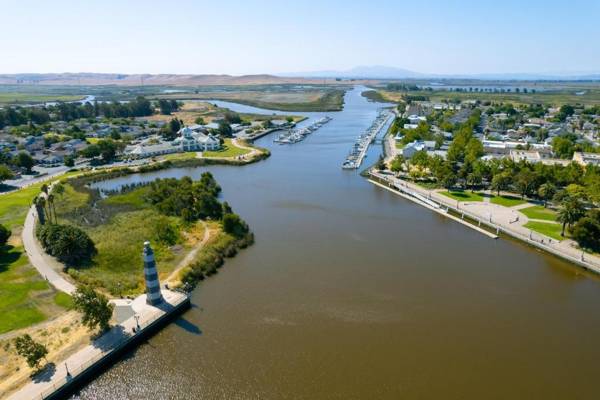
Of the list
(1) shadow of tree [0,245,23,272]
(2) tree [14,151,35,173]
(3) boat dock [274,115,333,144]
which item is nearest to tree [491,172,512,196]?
(3) boat dock [274,115,333,144]

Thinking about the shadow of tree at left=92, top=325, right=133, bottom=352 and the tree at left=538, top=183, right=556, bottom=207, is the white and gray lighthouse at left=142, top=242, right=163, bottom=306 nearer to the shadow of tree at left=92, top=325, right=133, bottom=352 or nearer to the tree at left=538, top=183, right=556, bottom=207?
the shadow of tree at left=92, top=325, right=133, bottom=352

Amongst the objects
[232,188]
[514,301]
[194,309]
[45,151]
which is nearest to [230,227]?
[194,309]

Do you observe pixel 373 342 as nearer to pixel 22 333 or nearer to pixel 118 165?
pixel 22 333

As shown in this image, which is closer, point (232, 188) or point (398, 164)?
point (232, 188)

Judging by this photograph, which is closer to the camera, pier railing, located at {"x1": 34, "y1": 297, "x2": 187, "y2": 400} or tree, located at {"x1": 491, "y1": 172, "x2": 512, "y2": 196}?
pier railing, located at {"x1": 34, "y1": 297, "x2": 187, "y2": 400}

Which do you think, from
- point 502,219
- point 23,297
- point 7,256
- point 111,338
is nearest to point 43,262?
point 7,256

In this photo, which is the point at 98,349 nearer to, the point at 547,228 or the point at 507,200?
the point at 547,228

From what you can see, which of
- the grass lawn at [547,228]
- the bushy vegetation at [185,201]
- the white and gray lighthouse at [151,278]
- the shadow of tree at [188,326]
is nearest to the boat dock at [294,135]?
the bushy vegetation at [185,201]
